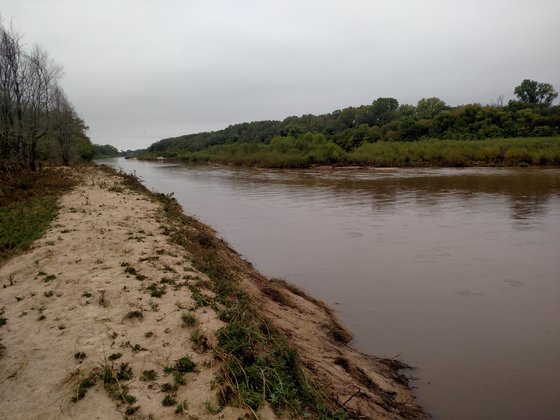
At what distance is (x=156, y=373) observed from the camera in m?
3.87

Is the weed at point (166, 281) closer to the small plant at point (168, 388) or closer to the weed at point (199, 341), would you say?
the weed at point (199, 341)

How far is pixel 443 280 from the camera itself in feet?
28.7

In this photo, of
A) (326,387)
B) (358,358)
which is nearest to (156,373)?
(326,387)

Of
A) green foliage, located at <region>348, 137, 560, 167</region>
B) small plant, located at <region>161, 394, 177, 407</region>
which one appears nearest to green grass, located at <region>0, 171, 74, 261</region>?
small plant, located at <region>161, 394, 177, 407</region>

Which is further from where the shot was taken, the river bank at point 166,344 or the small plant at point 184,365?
the small plant at point 184,365

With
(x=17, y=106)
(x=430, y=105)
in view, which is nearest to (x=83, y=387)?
(x=17, y=106)

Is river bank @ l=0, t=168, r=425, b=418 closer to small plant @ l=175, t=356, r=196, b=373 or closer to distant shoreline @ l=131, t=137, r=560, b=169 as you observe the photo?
small plant @ l=175, t=356, r=196, b=373

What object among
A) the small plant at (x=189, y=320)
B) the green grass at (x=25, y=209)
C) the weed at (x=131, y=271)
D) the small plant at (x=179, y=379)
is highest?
the green grass at (x=25, y=209)

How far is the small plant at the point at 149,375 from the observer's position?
3762 mm

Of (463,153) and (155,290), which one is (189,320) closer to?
(155,290)

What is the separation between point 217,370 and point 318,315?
3313mm

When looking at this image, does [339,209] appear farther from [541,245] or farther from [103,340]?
[103,340]

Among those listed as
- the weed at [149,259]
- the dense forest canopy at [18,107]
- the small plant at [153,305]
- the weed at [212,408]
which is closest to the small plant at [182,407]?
the weed at [212,408]

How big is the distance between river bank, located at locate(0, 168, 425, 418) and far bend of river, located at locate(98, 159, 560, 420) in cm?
77
